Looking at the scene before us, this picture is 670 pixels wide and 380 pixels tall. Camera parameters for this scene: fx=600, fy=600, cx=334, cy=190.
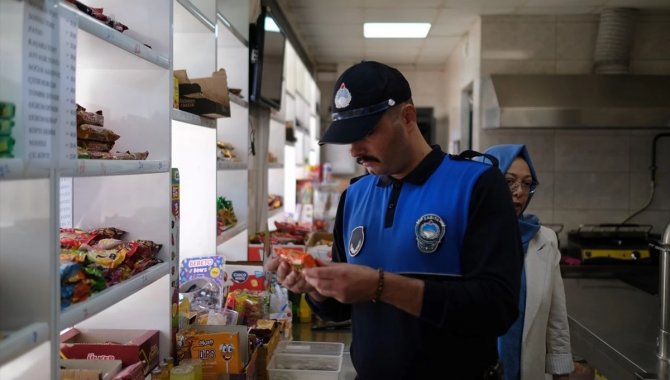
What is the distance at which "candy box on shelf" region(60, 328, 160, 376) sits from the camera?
5.94ft

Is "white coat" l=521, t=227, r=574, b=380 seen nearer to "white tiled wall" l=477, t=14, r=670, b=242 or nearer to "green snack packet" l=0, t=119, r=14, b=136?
"green snack packet" l=0, t=119, r=14, b=136

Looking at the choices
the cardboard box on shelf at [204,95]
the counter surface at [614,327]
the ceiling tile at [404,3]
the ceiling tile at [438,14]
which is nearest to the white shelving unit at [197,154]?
the cardboard box on shelf at [204,95]

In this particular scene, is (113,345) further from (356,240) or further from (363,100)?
(363,100)

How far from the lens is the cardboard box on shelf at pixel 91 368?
1.58m

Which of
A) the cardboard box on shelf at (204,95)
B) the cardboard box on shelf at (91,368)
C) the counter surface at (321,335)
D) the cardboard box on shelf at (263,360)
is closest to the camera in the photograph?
the cardboard box on shelf at (91,368)

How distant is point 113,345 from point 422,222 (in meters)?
1.03

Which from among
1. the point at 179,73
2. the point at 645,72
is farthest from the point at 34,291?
the point at 645,72

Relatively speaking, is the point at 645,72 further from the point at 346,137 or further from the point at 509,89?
the point at 346,137

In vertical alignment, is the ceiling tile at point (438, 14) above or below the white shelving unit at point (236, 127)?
above

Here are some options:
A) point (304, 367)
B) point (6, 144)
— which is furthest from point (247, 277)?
point (6, 144)

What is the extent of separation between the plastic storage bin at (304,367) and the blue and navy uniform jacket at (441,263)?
0.71 m

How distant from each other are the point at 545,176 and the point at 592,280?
1314 millimetres

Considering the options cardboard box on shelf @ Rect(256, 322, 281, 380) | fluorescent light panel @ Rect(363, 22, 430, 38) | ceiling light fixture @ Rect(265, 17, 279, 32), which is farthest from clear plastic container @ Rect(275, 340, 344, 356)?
fluorescent light panel @ Rect(363, 22, 430, 38)

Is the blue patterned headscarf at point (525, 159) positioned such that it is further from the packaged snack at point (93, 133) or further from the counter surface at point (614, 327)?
the packaged snack at point (93, 133)
